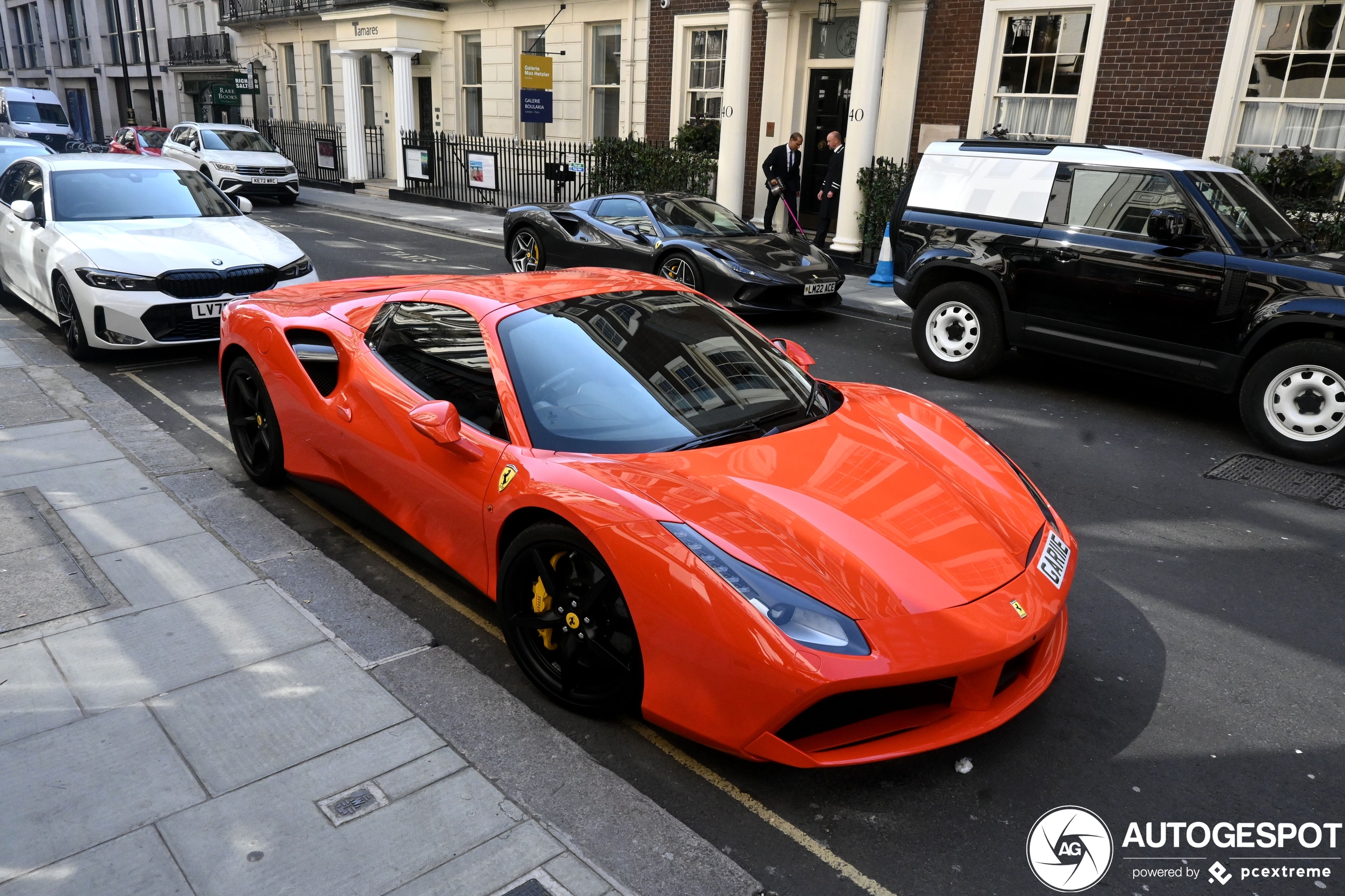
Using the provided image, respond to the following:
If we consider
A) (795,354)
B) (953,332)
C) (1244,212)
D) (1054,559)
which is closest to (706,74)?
(953,332)

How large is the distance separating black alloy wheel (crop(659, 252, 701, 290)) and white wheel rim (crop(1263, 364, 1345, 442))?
559 centimetres

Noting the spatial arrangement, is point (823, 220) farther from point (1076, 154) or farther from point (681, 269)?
point (1076, 154)

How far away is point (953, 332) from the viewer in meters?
8.42

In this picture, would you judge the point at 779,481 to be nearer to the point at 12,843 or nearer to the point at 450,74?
the point at 12,843

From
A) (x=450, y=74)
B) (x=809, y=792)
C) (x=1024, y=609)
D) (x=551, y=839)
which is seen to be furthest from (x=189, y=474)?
(x=450, y=74)

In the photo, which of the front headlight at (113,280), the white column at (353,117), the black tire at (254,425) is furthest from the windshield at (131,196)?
the white column at (353,117)

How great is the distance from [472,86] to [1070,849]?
2443 centimetres

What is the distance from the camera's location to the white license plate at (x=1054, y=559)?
3.20 meters

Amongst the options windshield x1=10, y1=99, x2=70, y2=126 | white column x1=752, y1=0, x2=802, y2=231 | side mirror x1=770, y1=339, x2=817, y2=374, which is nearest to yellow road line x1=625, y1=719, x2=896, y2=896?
side mirror x1=770, y1=339, x2=817, y2=374

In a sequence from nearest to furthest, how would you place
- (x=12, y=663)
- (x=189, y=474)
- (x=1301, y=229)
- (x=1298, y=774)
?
(x=1298, y=774), (x=12, y=663), (x=189, y=474), (x=1301, y=229)

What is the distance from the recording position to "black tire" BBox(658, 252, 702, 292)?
33.9ft

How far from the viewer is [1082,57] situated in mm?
12922

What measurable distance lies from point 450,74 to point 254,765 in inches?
960

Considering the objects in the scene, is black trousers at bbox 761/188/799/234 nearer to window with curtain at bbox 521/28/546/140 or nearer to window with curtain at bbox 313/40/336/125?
window with curtain at bbox 521/28/546/140
